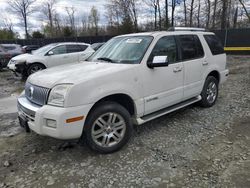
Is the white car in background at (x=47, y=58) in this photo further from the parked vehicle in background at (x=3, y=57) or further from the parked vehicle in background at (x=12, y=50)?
the parked vehicle in background at (x=12, y=50)

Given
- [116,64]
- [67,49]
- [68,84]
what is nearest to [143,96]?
[116,64]

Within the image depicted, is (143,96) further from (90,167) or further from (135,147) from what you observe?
(90,167)

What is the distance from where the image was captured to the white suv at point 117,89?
2852 millimetres

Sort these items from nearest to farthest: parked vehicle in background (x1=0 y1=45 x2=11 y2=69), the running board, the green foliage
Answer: the running board → parked vehicle in background (x1=0 y1=45 x2=11 y2=69) → the green foliage

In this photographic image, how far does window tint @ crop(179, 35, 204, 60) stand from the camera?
14.2 ft

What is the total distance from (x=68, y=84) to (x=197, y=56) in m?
2.90

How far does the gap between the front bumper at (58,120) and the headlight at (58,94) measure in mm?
67

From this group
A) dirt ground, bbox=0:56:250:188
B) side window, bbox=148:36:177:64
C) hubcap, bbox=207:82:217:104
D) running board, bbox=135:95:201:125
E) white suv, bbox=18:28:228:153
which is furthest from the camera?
hubcap, bbox=207:82:217:104

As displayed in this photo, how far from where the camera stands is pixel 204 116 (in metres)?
4.67

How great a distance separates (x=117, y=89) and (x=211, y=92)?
2921 mm

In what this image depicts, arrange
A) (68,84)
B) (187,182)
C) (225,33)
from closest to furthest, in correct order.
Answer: (187,182)
(68,84)
(225,33)

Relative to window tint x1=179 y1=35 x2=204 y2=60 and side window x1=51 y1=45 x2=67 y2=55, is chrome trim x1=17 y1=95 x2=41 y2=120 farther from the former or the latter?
side window x1=51 y1=45 x2=67 y2=55

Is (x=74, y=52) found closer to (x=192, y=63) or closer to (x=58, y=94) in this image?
(x=192, y=63)

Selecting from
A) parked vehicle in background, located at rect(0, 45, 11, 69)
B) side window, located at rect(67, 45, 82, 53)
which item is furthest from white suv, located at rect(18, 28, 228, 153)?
parked vehicle in background, located at rect(0, 45, 11, 69)
